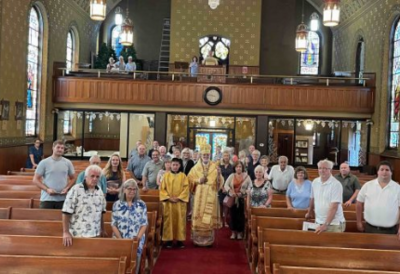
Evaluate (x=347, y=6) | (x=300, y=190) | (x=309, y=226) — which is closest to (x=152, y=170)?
(x=300, y=190)

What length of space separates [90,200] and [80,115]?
14211 millimetres

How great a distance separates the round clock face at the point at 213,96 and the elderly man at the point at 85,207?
13197mm

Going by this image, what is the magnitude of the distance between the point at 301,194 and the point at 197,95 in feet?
36.8

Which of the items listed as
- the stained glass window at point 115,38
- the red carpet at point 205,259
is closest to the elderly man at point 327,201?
the red carpet at point 205,259

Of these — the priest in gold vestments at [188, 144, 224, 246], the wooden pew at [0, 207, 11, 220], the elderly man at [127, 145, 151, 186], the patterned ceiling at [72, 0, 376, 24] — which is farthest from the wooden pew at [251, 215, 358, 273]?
the patterned ceiling at [72, 0, 376, 24]

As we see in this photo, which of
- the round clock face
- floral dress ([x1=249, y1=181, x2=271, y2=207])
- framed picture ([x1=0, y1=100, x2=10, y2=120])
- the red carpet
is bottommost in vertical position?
the red carpet

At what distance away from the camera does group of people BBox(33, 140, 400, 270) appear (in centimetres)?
561

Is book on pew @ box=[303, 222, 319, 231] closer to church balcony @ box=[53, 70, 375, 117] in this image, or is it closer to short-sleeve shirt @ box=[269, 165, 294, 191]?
short-sleeve shirt @ box=[269, 165, 294, 191]

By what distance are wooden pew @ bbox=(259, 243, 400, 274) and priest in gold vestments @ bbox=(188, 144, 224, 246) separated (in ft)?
11.0

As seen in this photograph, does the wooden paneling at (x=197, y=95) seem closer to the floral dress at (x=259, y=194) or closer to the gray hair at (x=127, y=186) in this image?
the floral dress at (x=259, y=194)

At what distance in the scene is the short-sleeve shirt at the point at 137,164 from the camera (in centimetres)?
1041

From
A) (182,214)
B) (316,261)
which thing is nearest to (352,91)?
(182,214)

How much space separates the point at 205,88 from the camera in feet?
61.1

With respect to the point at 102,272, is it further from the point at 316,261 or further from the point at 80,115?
the point at 80,115
